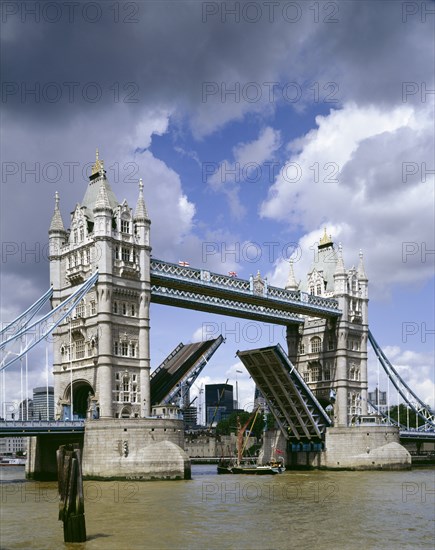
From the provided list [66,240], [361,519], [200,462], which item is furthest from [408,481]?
[200,462]

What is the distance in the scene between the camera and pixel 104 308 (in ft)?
233

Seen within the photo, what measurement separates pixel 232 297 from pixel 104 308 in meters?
17.7

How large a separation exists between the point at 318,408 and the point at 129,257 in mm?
27692

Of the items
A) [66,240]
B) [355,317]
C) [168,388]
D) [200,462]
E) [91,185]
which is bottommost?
[200,462]

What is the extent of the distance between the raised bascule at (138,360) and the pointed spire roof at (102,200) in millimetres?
108

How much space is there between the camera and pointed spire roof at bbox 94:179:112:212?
71969mm

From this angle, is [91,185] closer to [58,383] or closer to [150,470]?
[58,383]

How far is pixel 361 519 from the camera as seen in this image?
4172cm

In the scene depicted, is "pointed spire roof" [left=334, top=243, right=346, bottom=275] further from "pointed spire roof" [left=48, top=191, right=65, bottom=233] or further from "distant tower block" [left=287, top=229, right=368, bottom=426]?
"pointed spire roof" [left=48, top=191, right=65, bottom=233]

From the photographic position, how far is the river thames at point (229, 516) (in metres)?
34.4

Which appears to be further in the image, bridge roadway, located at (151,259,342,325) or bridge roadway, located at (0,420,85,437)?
bridge roadway, located at (151,259,342,325)

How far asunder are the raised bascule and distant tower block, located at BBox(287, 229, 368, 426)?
41 cm

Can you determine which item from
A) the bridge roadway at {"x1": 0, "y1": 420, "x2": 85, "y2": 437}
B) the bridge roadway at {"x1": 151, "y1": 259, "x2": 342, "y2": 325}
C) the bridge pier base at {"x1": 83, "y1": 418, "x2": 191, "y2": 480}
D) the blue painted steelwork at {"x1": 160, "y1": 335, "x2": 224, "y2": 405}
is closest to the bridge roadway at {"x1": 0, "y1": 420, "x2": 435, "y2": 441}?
the bridge roadway at {"x1": 0, "y1": 420, "x2": 85, "y2": 437}

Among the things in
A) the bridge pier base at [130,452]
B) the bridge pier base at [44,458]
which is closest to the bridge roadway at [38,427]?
the bridge pier base at [130,452]
